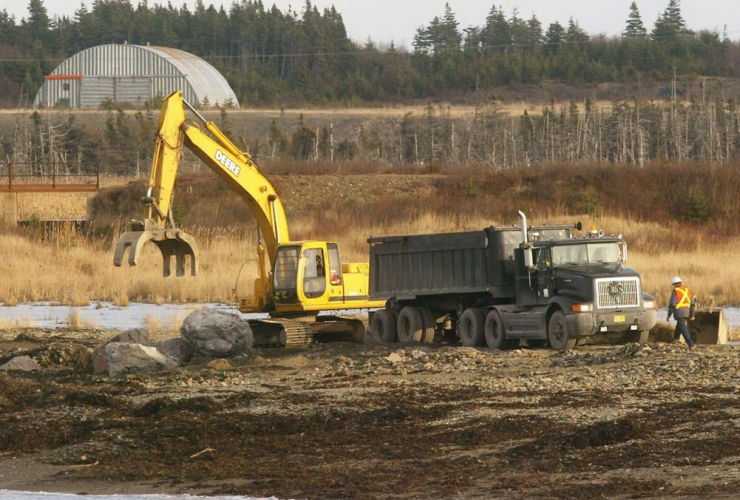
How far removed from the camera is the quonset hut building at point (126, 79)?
344 ft

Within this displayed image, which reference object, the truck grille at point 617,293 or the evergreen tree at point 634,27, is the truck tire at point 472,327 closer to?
the truck grille at point 617,293

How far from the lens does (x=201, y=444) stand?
15.8m

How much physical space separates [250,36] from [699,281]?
117569 millimetres

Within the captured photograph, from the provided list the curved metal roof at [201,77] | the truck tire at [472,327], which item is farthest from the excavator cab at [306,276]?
the curved metal roof at [201,77]

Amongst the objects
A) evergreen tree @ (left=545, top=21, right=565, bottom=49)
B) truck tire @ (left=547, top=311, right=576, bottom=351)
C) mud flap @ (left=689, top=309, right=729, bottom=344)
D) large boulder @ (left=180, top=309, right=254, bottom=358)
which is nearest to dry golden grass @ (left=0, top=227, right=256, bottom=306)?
large boulder @ (left=180, top=309, right=254, bottom=358)

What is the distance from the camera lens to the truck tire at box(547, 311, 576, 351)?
79.7 ft

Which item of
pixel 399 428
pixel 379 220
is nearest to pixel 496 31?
pixel 379 220

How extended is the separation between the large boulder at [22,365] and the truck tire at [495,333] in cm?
824

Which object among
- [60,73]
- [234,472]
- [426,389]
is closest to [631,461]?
[234,472]

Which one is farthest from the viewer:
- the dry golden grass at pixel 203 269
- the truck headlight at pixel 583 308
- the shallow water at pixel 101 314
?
the dry golden grass at pixel 203 269

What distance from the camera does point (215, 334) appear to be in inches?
1002

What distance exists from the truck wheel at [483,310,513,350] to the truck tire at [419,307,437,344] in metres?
2.10

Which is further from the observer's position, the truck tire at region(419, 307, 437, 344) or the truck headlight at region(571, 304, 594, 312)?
the truck tire at region(419, 307, 437, 344)

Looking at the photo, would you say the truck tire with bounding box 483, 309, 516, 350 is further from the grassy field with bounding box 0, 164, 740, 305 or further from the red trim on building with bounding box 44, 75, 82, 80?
the red trim on building with bounding box 44, 75, 82, 80
